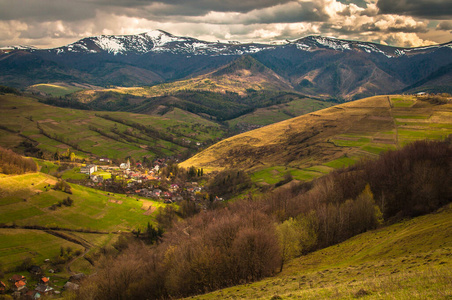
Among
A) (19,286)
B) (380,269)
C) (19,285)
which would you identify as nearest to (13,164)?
(19,285)

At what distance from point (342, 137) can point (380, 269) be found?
131 m

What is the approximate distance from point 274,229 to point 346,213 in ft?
57.8

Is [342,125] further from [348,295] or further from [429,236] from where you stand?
[348,295]

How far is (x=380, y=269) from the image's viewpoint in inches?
1111

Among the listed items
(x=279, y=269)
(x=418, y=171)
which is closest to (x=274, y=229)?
(x=279, y=269)

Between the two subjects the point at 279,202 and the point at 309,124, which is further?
the point at 309,124

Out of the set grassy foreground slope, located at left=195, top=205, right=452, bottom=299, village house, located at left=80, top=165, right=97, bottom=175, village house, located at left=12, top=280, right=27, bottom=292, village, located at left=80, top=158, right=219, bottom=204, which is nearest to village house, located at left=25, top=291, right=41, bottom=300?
village house, located at left=12, top=280, right=27, bottom=292

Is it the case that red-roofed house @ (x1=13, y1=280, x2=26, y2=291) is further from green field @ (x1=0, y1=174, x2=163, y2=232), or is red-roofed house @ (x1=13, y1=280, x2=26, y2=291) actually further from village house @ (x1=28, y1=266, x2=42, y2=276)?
green field @ (x1=0, y1=174, x2=163, y2=232)

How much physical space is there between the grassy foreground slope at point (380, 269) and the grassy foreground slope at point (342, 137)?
2783 inches

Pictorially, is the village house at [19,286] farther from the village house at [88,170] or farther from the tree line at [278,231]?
the village house at [88,170]

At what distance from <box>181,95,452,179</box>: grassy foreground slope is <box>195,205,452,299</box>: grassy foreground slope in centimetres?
7069

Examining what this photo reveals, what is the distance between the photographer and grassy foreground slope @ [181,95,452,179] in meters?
123

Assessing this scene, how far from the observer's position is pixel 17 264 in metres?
75.0

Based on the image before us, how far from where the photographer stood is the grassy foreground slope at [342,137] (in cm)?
12288
